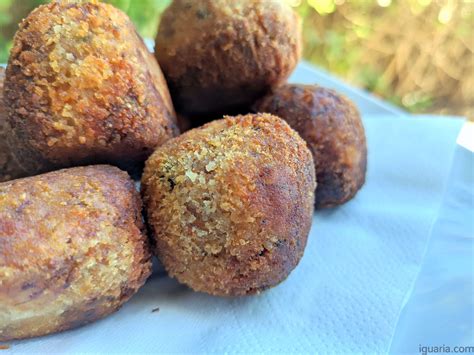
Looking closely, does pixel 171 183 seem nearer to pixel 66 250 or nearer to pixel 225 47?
pixel 66 250

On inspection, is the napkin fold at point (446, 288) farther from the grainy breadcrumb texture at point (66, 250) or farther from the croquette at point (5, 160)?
the croquette at point (5, 160)

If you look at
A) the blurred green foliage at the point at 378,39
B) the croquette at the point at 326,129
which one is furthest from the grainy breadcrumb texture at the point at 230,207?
the blurred green foliage at the point at 378,39

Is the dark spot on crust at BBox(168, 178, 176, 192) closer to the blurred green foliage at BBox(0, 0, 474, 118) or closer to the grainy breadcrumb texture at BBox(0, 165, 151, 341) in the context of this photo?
the grainy breadcrumb texture at BBox(0, 165, 151, 341)

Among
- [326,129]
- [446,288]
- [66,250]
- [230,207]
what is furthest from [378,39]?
[66,250]

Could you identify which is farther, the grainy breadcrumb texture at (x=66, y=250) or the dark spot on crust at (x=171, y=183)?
the dark spot on crust at (x=171, y=183)

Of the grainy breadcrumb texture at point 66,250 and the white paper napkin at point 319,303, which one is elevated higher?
the grainy breadcrumb texture at point 66,250

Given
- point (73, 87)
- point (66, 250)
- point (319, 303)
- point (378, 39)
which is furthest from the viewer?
point (378, 39)
